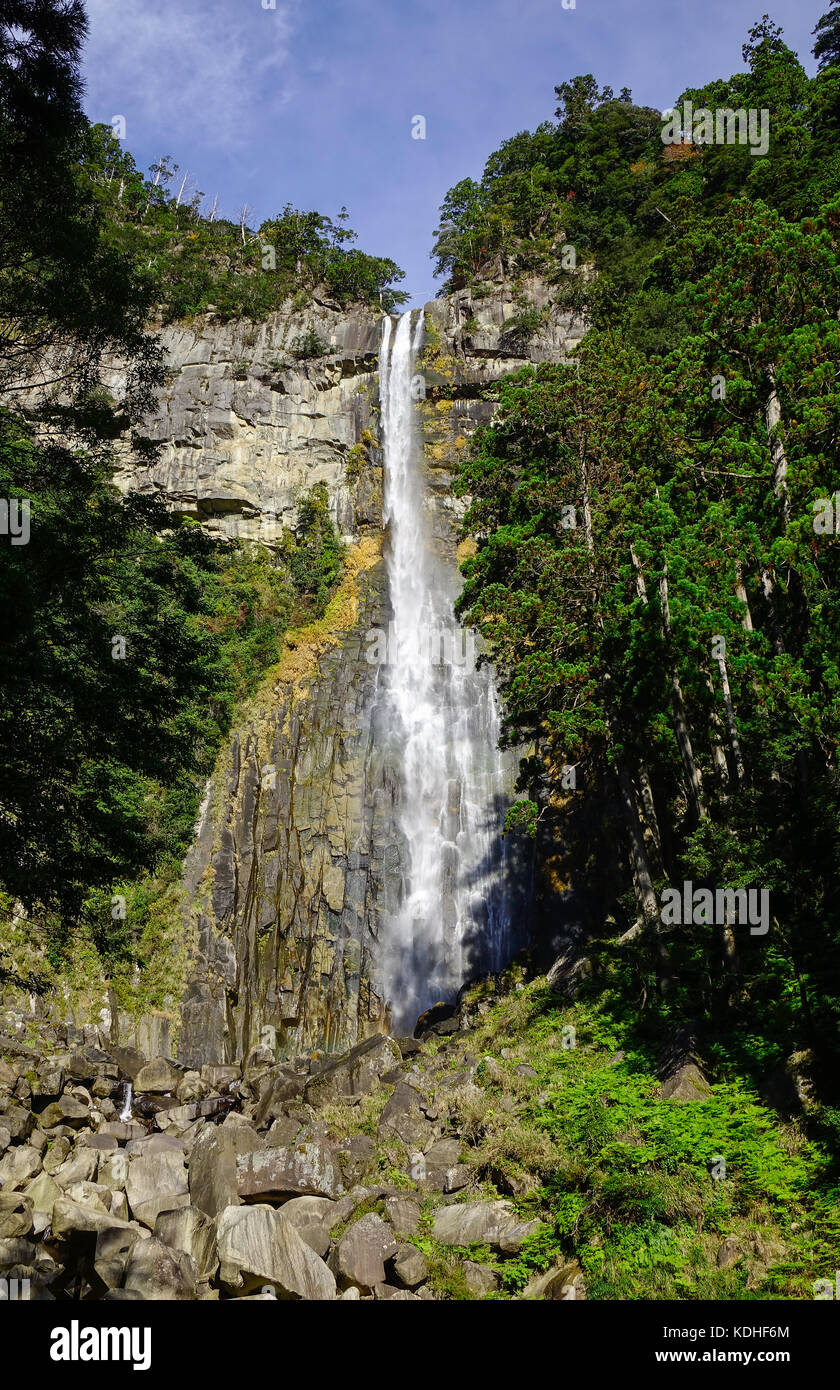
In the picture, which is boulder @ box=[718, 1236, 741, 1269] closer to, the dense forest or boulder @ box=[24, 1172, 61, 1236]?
the dense forest

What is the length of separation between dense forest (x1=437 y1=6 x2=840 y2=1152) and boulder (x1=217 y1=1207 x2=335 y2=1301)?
455cm

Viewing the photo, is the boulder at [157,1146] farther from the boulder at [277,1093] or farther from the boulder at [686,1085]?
the boulder at [686,1085]

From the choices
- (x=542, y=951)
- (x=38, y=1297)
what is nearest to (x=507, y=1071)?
(x=38, y=1297)

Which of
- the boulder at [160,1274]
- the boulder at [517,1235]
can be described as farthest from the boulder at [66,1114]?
the boulder at [517,1235]

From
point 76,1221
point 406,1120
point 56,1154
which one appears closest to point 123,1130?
point 56,1154

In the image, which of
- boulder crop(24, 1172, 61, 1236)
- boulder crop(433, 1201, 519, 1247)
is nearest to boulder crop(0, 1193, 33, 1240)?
boulder crop(24, 1172, 61, 1236)

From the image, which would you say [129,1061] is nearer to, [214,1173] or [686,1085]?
[214,1173]

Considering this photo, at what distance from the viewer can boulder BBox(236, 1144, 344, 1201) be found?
340 inches

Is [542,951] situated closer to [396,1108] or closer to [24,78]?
[396,1108]

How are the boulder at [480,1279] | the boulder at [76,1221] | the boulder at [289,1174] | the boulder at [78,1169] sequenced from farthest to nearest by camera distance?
the boulder at [78,1169]
the boulder at [289,1174]
the boulder at [76,1221]
the boulder at [480,1279]

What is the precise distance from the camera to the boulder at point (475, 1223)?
6.84 m

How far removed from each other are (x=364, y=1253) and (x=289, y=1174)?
2.27 metres

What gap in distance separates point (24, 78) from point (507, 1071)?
12.9 meters

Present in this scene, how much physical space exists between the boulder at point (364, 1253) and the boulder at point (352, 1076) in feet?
17.2
